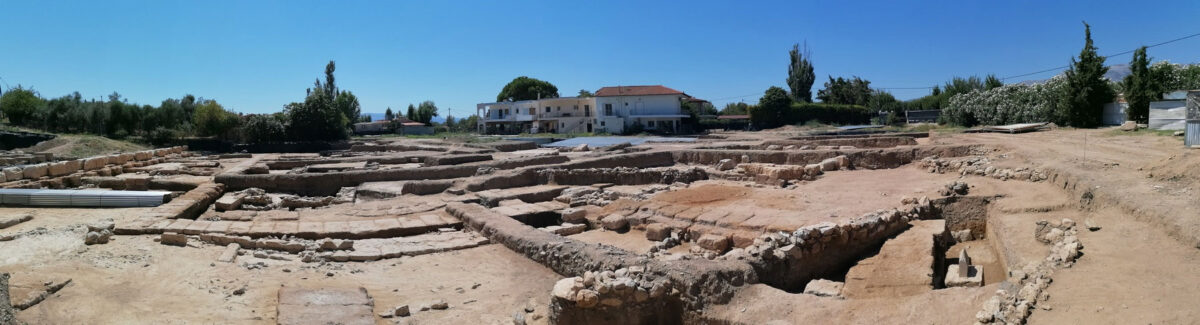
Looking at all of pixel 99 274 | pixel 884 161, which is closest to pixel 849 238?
pixel 99 274

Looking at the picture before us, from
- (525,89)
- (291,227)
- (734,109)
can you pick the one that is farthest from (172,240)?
(734,109)

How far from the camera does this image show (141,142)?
33.0 metres

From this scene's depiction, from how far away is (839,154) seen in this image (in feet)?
56.7

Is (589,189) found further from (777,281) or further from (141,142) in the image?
(141,142)

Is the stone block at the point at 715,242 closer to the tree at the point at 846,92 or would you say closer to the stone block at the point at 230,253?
the stone block at the point at 230,253

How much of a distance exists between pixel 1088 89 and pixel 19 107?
48.0 m

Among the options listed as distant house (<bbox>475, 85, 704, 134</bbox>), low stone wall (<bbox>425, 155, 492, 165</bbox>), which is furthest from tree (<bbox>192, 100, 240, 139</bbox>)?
low stone wall (<bbox>425, 155, 492, 165</bbox>)

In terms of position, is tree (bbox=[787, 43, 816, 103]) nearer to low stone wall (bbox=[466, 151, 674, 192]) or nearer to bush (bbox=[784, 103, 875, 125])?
bush (bbox=[784, 103, 875, 125])

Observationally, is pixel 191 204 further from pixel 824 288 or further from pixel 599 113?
pixel 599 113

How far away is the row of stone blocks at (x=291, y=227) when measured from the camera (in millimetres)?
8070

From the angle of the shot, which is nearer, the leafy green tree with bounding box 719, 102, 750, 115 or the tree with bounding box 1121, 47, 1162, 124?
the tree with bounding box 1121, 47, 1162, 124

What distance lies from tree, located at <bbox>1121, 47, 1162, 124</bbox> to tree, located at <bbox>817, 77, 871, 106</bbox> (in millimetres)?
33566

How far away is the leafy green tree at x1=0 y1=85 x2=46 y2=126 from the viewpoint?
3391cm

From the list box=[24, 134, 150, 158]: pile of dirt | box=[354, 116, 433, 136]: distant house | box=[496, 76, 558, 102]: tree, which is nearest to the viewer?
box=[24, 134, 150, 158]: pile of dirt
